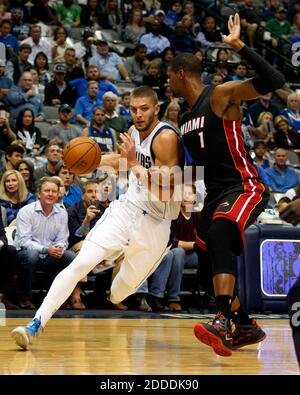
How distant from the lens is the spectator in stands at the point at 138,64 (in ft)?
50.4

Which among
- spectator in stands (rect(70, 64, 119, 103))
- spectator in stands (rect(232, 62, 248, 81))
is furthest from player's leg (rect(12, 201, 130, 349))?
spectator in stands (rect(232, 62, 248, 81))

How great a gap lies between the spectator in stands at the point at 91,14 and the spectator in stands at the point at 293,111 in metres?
3.90

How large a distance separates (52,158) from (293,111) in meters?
5.35

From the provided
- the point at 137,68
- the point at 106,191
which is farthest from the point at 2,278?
the point at 137,68

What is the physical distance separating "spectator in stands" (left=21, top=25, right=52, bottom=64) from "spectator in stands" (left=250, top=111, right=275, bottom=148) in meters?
3.64

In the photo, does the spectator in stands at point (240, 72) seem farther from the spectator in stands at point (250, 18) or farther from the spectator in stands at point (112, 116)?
the spectator in stands at point (112, 116)

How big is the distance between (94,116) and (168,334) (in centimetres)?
548

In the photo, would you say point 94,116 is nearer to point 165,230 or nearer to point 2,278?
point 2,278

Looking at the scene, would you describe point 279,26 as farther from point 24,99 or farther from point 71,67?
point 24,99

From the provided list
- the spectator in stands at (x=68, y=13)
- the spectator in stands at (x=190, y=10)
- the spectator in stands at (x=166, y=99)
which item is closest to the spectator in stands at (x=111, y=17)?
the spectator in stands at (x=68, y=13)

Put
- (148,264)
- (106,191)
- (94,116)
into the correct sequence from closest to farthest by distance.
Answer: (148,264), (106,191), (94,116)

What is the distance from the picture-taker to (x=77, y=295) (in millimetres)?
9656

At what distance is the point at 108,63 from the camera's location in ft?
48.9

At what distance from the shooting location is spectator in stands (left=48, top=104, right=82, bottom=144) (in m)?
12.2
